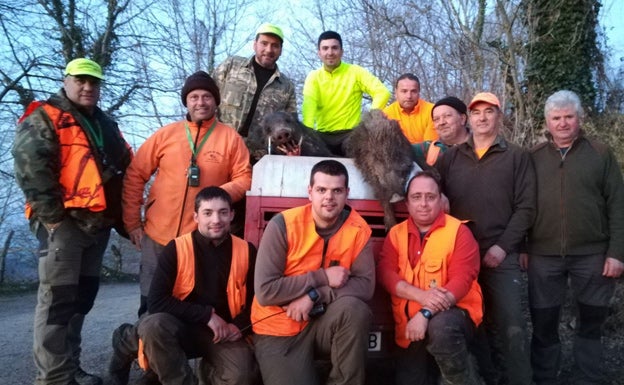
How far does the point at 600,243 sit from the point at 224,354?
291cm

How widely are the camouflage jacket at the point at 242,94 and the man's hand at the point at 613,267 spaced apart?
2.88 meters

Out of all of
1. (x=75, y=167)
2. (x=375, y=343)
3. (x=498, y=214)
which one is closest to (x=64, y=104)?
(x=75, y=167)

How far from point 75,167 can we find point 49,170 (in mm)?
190

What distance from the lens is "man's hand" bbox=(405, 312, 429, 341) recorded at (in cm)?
349

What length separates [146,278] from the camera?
4.21 metres

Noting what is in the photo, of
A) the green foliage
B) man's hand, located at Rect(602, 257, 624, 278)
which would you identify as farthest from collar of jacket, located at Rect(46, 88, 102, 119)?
the green foliage

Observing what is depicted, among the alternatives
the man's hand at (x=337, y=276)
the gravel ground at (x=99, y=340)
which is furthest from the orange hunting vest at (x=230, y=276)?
the gravel ground at (x=99, y=340)

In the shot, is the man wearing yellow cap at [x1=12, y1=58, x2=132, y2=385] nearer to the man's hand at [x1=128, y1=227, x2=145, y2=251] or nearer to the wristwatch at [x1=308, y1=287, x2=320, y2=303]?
the man's hand at [x1=128, y1=227, x2=145, y2=251]

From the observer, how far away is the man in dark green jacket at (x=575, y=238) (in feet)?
13.6

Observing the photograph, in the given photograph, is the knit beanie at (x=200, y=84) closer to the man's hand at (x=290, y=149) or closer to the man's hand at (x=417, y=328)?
the man's hand at (x=290, y=149)

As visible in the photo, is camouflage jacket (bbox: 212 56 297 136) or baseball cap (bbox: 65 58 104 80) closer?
baseball cap (bbox: 65 58 104 80)

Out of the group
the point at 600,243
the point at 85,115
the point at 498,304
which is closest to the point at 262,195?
the point at 85,115

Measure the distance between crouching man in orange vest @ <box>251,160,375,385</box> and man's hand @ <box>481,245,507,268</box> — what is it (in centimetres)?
100

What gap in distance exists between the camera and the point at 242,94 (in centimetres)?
510
